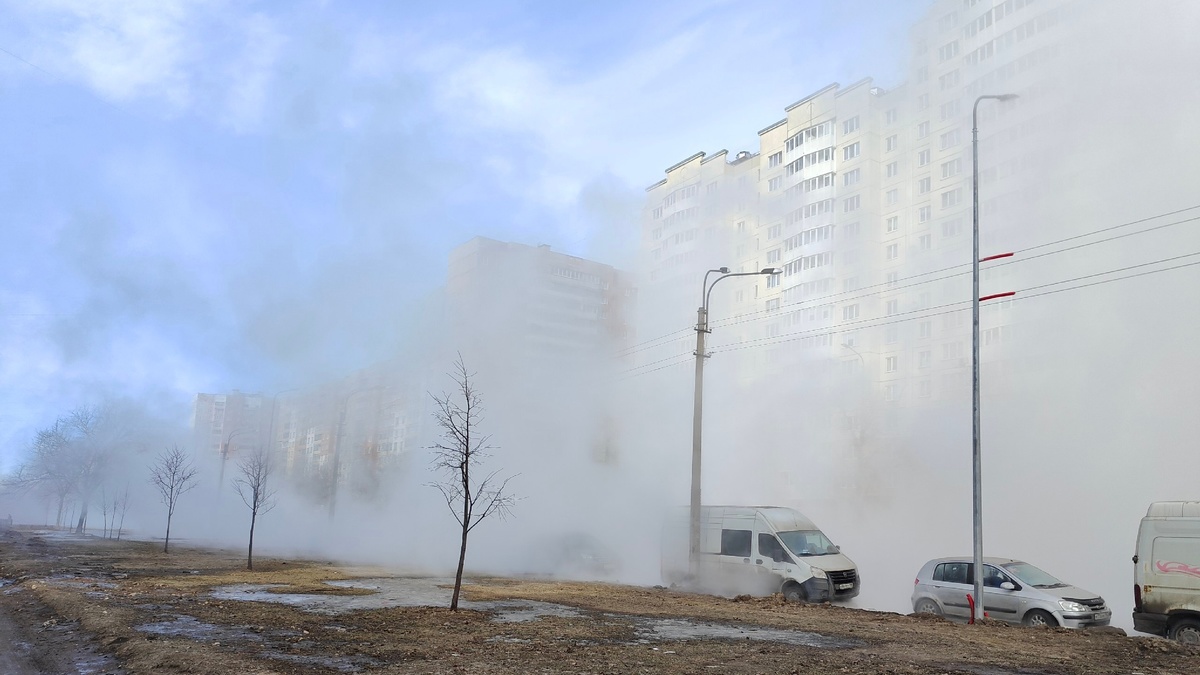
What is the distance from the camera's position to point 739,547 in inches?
725

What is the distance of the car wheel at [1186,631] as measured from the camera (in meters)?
11.0

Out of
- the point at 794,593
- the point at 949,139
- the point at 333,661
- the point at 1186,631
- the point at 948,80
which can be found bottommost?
the point at 794,593

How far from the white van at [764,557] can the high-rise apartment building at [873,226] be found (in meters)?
12.8

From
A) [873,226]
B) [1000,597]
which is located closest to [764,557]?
[1000,597]

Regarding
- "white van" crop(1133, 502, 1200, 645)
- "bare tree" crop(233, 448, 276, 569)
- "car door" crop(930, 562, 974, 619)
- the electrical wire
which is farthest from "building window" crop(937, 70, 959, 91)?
"bare tree" crop(233, 448, 276, 569)

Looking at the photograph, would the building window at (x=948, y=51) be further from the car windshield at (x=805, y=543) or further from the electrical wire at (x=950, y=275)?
the car windshield at (x=805, y=543)

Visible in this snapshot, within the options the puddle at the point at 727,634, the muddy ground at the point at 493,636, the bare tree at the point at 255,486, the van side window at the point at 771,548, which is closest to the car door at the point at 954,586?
the muddy ground at the point at 493,636

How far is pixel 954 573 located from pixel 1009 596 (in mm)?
1241

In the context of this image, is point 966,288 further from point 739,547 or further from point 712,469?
point 739,547

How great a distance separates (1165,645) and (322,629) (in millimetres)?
10570

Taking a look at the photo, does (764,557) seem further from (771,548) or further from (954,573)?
(954,573)

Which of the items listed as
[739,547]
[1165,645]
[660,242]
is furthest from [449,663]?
[660,242]

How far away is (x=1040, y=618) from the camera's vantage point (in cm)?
1319

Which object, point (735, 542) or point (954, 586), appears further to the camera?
point (735, 542)
